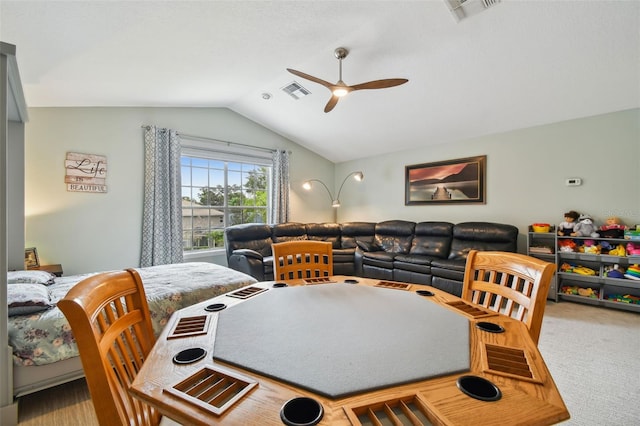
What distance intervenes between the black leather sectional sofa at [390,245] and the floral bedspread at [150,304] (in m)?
1.31

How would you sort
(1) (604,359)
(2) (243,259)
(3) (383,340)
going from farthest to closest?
(2) (243,259) < (1) (604,359) < (3) (383,340)

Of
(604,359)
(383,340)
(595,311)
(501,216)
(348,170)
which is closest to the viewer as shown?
(383,340)

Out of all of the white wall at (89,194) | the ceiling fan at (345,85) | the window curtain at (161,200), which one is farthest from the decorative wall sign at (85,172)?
the ceiling fan at (345,85)

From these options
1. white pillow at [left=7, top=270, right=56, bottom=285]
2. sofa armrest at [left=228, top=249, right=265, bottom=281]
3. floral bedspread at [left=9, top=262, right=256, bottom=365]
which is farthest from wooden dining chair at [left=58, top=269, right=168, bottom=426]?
sofa armrest at [left=228, top=249, right=265, bottom=281]

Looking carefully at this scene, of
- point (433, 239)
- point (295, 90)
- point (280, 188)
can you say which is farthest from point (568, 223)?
point (280, 188)

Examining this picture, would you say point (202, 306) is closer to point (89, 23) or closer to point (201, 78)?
point (89, 23)

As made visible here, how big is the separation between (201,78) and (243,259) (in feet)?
7.88

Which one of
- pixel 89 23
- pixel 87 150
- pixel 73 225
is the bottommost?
pixel 73 225

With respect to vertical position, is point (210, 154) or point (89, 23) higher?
point (89, 23)

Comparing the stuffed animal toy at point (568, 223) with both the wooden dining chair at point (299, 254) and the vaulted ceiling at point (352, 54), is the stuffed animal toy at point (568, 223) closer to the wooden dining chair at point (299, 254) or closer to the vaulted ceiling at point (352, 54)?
the vaulted ceiling at point (352, 54)

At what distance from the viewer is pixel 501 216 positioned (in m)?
4.29

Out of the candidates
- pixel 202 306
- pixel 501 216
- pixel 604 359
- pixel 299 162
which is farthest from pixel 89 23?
pixel 501 216

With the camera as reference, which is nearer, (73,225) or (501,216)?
(73,225)

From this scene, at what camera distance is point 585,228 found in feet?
11.2
